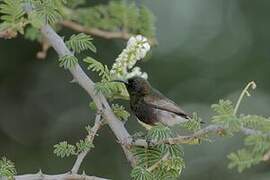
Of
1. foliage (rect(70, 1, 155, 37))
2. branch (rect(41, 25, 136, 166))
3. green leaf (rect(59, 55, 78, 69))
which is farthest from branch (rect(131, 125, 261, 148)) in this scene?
foliage (rect(70, 1, 155, 37))

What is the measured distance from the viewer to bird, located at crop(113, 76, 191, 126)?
2.06 m

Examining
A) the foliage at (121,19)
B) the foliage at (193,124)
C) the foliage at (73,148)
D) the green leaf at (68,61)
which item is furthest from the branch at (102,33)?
the foliage at (193,124)

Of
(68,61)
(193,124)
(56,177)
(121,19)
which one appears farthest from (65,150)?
(121,19)

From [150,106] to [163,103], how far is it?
0.12ft

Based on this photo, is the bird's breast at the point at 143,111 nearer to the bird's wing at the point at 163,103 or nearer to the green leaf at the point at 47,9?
the bird's wing at the point at 163,103

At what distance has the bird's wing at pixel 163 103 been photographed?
2.06 metres

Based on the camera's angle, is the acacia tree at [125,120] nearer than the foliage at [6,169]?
Yes

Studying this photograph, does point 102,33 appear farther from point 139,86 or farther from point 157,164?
point 157,164

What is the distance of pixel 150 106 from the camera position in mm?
2131

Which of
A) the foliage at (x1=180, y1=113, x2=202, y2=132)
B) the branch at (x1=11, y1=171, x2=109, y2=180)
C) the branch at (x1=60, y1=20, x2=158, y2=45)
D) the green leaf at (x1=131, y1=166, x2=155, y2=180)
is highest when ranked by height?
the branch at (x1=60, y1=20, x2=158, y2=45)

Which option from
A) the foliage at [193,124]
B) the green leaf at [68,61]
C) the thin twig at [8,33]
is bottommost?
the foliage at [193,124]

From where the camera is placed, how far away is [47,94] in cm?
630

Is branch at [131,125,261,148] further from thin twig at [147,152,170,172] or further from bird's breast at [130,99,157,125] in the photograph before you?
bird's breast at [130,99,157,125]

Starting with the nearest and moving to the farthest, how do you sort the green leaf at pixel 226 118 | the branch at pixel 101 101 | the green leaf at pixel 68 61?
the green leaf at pixel 226 118 → the branch at pixel 101 101 → the green leaf at pixel 68 61
